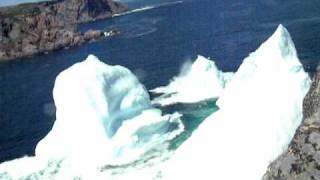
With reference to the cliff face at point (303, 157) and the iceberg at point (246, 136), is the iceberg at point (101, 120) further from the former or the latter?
the cliff face at point (303, 157)

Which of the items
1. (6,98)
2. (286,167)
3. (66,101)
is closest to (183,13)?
(6,98)

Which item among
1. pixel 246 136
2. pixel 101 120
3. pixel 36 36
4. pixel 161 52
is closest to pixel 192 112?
pixel 101 120

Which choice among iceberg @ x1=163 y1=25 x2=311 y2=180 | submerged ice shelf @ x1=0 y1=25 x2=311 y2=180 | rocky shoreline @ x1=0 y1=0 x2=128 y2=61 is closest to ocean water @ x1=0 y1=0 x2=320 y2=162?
submerged ice shelf @ x1=0 y1=25 x2=311 y2=180

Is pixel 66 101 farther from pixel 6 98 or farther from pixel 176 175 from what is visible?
pixel 6 98

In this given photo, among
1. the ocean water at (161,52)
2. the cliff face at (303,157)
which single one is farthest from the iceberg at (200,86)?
the cliff face at (303,157)

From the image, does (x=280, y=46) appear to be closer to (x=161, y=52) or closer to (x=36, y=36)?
(x=161, y=52)

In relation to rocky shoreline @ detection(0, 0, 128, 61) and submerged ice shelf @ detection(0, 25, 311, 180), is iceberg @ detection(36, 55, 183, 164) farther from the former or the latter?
rocky shoreline @ detection(0, 0, 128, 61)

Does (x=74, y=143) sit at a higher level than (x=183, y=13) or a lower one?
higher
